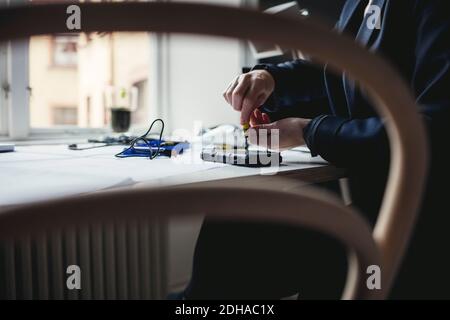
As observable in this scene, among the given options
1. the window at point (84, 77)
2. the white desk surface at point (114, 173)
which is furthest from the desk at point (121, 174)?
the window at point (84, 77)

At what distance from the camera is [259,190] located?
0.75 feet

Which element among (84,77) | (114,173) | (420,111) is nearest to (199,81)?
(84,77)

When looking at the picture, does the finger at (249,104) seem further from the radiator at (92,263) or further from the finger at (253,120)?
the radiator at (92,263)

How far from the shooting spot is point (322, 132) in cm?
62

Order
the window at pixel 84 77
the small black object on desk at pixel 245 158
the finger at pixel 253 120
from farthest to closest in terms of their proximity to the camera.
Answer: the window at pixel 84 77 → the finger at pixel 253 120 → the small black object on desk at pixel 245 158

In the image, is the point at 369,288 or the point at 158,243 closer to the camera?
the point at 369,288

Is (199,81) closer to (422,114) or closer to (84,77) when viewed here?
(84,77)

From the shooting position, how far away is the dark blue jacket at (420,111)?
1.79ft

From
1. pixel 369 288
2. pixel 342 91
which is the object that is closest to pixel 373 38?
pixel 342 91

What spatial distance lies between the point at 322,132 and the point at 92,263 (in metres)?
0.94

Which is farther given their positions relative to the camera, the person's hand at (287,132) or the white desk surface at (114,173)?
the person's hand at (287,132)

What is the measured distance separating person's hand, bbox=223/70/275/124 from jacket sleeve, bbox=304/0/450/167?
167 mm
